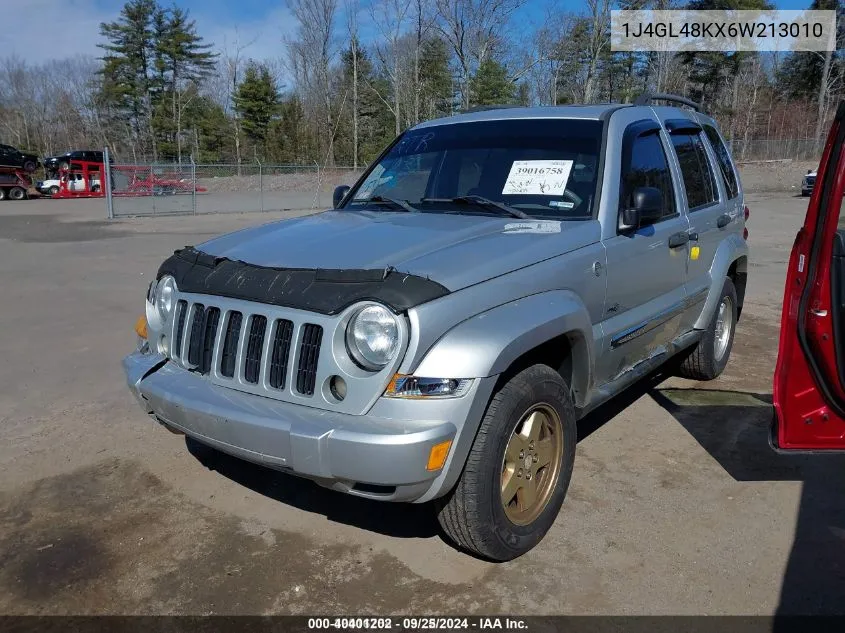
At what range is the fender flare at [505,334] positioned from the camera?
100 inches

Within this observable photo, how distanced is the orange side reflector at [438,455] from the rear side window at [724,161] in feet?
13.1

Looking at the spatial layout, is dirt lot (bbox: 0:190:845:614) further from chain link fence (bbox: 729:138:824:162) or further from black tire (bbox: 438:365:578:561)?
chain link fence (bbox: 729:138:824:162)

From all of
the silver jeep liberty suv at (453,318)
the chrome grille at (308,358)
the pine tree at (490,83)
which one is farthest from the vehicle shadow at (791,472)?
the pine tree at (490,83)

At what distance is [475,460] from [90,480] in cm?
246

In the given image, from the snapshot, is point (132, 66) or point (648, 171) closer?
point (648, 171)

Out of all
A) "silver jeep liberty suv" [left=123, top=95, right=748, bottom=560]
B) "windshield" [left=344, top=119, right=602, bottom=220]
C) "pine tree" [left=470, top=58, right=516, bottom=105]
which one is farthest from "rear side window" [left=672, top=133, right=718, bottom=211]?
"pine tree" [left=470, top=58, right=516, bottom=105]

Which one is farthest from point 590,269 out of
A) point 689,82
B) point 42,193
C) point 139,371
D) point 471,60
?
point 689,82

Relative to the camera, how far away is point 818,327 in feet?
9.85

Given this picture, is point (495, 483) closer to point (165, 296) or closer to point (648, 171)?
point (165, 296)

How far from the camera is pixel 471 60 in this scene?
32875mm

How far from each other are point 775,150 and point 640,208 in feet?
158

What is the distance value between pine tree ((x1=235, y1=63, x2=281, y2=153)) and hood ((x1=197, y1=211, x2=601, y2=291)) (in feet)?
164

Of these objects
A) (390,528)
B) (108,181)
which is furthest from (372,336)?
(108,181)

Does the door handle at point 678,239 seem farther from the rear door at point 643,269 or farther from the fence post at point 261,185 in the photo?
the fence post at point 261,185
